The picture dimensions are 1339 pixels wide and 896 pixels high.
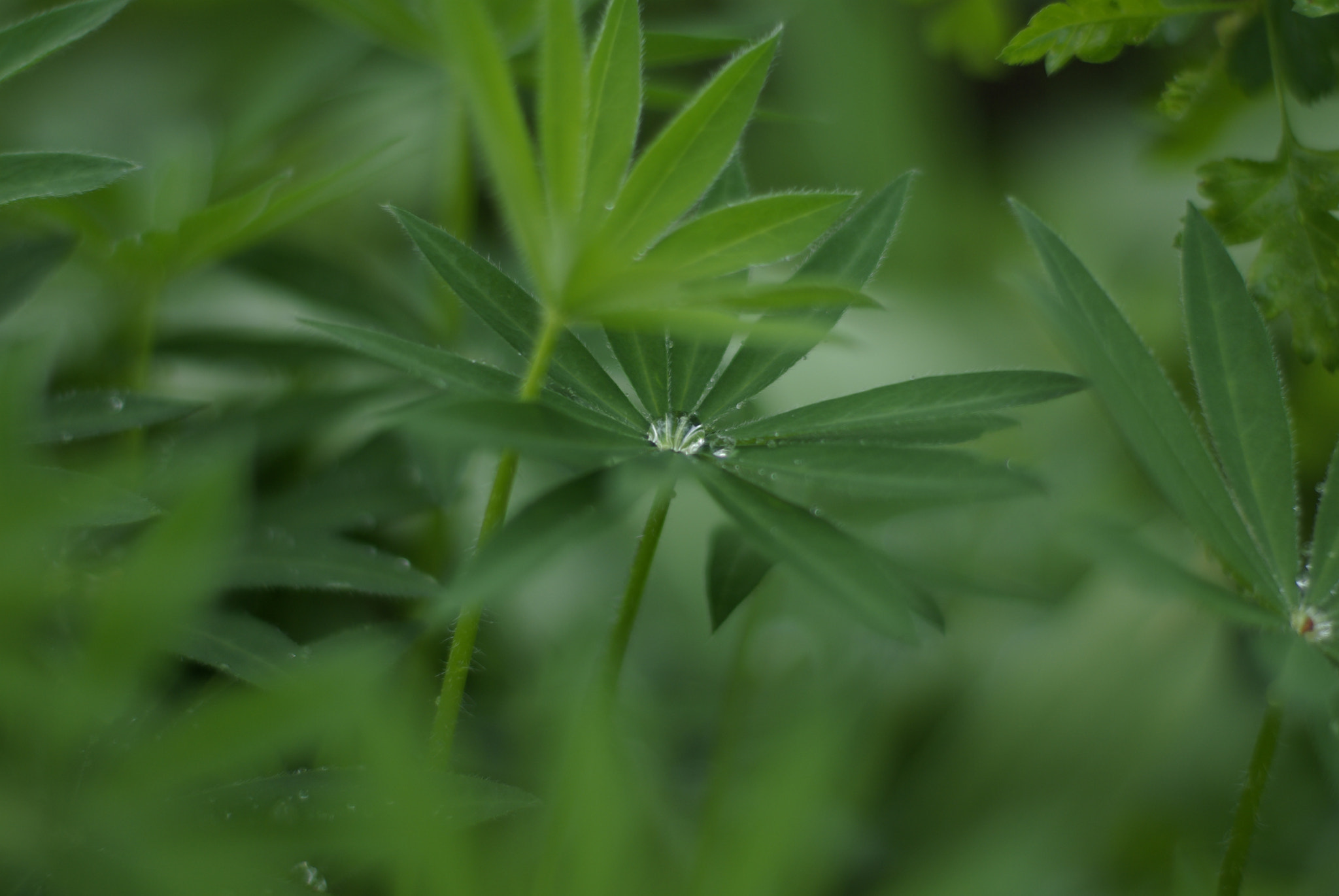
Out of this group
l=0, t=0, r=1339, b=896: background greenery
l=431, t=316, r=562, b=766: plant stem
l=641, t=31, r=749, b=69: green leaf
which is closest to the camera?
l=0, t=0, r=1339, b=896: background greenery

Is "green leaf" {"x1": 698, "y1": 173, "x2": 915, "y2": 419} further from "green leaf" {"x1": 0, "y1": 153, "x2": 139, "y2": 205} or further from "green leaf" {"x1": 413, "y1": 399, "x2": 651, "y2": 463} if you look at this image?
"green leaf" {"x1": 0, "y1": 153, "x2": 139, "y2": 205}

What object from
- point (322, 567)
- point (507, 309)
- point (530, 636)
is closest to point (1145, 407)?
point (507, 309)

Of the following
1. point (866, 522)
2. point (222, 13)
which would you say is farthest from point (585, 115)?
point (222, 13)

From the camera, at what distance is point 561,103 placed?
1.25 ft

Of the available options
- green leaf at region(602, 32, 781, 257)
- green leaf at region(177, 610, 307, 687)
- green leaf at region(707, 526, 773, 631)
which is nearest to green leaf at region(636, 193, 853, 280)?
green leaf at region(602, 32, 781, 257)

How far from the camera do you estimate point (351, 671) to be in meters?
0.30

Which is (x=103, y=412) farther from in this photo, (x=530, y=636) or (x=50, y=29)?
(x=530, y=636)

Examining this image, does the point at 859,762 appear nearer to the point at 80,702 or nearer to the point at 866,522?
the point at 866,522

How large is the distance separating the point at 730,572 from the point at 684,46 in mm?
372

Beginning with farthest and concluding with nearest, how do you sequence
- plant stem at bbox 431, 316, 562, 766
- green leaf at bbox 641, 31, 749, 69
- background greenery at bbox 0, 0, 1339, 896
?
green leaf at bbox 641, 31, 749, 69, plant stem at bbox 431, 316, 562, 766, background greenery at bbox 0, 0, 1339, 896

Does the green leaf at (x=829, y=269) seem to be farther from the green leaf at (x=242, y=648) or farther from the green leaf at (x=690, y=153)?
the green leaf at (x=242, y=648)

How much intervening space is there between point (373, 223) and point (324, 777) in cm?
111

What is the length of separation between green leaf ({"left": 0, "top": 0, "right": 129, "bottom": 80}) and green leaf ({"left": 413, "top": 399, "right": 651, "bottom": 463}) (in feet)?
0.87

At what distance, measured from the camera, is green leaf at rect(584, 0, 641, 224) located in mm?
420
